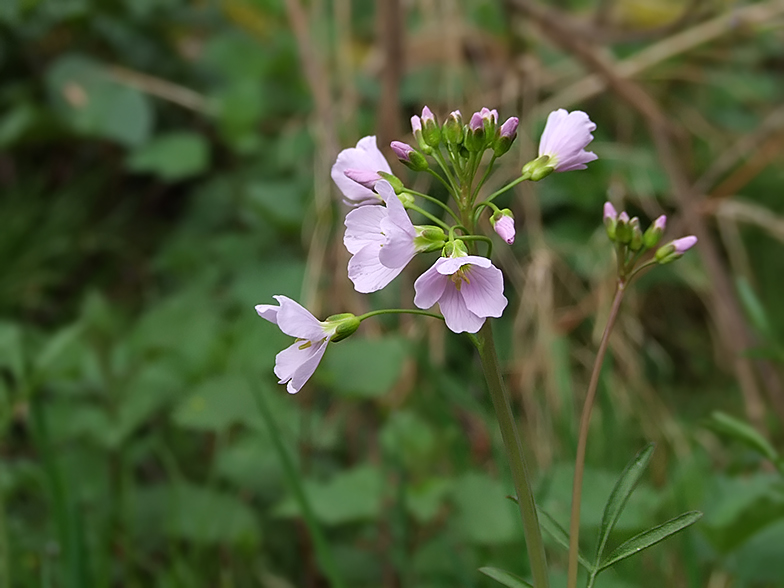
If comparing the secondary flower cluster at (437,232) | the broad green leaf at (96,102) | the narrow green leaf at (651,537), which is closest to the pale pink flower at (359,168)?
the secondary flower cluster at (437,232)

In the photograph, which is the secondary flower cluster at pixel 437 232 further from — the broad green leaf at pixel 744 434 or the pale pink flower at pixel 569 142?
the broad green leaf at pixel 744 434

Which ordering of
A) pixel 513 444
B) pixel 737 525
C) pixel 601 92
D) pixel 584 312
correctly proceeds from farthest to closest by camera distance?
1. pixel 601 92
2. pixel 584 312
3. pixel 737 525
4. pixel 513 444

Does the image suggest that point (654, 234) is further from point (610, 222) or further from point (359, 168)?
point (359, 168)

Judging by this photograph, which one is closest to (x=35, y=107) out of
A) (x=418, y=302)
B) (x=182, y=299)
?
(x=182, y=299)

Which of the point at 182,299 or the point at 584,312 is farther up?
the point at 182,299

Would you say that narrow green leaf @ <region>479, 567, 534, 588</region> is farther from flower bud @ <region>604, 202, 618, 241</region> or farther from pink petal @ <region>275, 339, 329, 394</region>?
flower bud @ <region>604, 202, 618, 241</region>

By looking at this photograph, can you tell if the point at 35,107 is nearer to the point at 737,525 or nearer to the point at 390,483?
the point at 390,483
